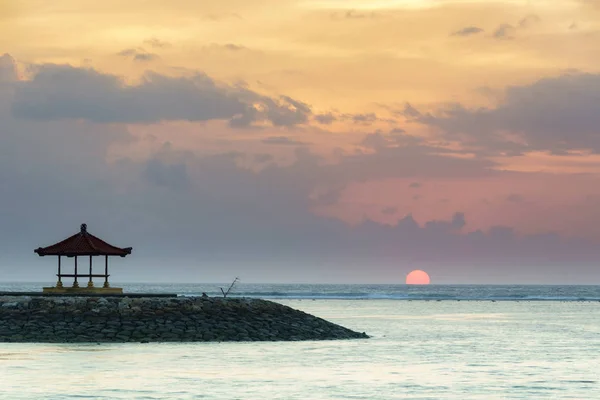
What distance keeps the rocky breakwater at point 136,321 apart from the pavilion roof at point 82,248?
420cm

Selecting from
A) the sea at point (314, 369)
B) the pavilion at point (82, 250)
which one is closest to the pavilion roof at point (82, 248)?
the pavilion at point (82, 250)

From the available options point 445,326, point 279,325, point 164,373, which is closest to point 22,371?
point 164,373

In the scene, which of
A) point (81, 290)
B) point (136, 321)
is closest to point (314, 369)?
point (136, 321)

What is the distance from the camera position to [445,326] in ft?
264

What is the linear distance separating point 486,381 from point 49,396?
51.5ft

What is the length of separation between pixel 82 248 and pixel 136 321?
6.91m

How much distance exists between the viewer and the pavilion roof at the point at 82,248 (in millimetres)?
61594

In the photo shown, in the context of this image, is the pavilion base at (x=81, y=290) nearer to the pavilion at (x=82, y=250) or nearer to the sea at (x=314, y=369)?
the pavilion at (x=82, y=250)

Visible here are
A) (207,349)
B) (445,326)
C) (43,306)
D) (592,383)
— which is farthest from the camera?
(445,326)

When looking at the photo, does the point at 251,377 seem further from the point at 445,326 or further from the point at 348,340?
the point at 445,326

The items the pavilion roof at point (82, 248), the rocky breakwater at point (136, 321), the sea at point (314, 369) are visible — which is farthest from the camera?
the pavilion roof at point (82, 248)

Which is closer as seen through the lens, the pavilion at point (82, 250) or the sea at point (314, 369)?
the sea at point (314, 369)

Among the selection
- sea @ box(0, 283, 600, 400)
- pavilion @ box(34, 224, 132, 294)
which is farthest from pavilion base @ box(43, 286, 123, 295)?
sea @ box(0, 283, 600, 400)

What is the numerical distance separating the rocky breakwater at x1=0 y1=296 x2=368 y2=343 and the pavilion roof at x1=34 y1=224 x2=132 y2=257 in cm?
420
